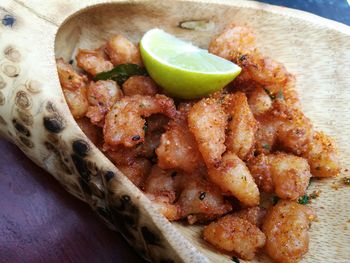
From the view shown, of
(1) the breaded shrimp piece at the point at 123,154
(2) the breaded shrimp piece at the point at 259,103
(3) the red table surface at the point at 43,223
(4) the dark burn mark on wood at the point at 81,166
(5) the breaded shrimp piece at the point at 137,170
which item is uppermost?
(2) the breaded shrimp piece at the point at 259,103

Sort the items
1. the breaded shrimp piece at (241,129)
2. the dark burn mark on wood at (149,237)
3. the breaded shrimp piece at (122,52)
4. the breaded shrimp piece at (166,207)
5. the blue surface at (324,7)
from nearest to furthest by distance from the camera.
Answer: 1. the dark burn mark on wood at (149,237)
2. the breaded shrimp piece at (166,207)
3. the breaded shrimp piece at (241,129)
4. the breaded shrimp piece at (122,52)
5. the blue surface at (324,7)

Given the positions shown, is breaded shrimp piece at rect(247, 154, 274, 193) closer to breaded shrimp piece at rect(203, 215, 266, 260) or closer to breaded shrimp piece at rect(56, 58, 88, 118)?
breaded shrimp piece at rect(203, 215, 266, 260)

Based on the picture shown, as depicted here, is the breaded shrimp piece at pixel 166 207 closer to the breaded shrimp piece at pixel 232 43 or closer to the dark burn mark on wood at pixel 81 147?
the dark burn mark on wood at pixel 81 147

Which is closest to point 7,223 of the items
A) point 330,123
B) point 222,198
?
point 222,198

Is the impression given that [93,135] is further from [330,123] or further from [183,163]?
[330,123]

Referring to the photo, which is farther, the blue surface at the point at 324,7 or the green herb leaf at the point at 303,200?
the blue surface at the point at 324,7

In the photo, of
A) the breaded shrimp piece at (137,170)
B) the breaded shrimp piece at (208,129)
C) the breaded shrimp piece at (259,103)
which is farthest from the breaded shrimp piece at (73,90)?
the breaded shrimp piece at (259,103)

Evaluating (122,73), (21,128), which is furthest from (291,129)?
(21,128)

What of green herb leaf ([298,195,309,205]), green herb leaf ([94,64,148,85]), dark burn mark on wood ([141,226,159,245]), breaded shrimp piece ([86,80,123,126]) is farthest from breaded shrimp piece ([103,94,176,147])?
green herb leaf ([298,195,309,205])

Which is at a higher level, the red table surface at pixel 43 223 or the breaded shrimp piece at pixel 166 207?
the breaded shrimp piece at pixel 166 207
